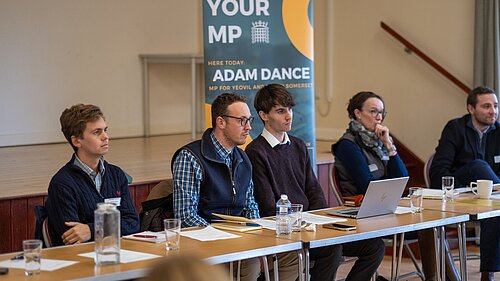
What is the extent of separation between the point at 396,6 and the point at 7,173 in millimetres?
4126

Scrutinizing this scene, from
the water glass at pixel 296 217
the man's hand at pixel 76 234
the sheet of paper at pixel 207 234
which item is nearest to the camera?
the sheet of paper at pixel 207 234

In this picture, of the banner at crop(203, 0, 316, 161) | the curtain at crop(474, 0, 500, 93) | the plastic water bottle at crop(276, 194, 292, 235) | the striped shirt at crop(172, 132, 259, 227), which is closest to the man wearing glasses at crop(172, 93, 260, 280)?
the striped shirt at crop(172, 132, 259, 227)

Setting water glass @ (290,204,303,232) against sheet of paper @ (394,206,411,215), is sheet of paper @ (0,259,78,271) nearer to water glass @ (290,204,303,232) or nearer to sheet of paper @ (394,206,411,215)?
water glass @ (290,204,303,232)

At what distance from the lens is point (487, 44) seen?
7051 millimetres

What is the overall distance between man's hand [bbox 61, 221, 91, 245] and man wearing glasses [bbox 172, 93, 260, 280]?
0.44m

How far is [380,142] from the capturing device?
16.2ft

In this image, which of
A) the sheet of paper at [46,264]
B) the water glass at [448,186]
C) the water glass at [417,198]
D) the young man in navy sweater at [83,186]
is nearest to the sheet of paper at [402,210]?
the water glass at [417,198]

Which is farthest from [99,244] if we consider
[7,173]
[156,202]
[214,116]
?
[7,173]

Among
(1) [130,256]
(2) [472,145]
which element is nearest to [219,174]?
(1) [130,256]

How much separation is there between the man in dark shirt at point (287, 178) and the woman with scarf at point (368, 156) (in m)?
0.40

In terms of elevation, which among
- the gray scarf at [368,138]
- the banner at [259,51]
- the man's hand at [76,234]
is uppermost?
the banner at [259,51]

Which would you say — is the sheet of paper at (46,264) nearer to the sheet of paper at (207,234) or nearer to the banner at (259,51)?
the sheet of paper at (207,234)

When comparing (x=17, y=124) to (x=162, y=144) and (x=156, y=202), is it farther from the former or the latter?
(x=156, y=202)

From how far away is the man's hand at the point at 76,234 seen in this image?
3488 mm
